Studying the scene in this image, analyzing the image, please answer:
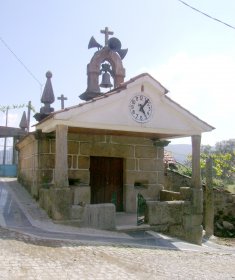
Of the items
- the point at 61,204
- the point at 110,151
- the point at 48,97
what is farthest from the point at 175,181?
the point at 61,204

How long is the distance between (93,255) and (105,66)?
27.3 ft

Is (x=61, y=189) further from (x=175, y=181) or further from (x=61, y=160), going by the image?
(x=175, y=181)

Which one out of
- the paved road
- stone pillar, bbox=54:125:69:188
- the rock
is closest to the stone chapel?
stone pillar, bbox=54:125:69:188

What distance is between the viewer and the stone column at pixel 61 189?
29.8 feet

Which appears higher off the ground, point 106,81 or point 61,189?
point 106,81

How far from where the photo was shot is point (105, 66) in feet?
43.8

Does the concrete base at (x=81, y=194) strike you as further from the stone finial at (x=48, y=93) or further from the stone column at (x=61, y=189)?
the stone finial at (x=48, y=93)

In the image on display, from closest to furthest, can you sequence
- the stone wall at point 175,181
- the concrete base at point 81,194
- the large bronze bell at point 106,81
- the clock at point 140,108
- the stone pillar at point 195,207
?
1. the clock at point 140,108
2. the stone pillar at point 195,207
3. the concrete base at point 81,194
4. the large bronze bell at point 106,81
5. the stone wall at point 175,181

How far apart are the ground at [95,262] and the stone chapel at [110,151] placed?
206 cm

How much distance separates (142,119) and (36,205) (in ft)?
13.3

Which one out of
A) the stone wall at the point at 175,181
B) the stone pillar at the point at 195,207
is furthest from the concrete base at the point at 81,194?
the stone wall at the point at 175,181

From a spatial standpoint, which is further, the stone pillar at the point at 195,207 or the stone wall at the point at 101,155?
the stone wall at the point at 101,155

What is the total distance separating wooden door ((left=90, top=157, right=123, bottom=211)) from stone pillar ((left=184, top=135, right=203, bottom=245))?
269 centimetres

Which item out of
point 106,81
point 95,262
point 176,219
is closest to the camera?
point 95,262
